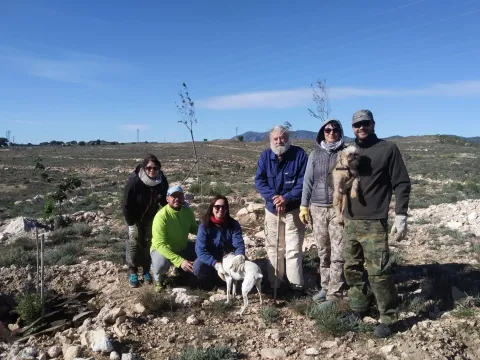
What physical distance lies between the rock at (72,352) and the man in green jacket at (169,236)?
1440mm

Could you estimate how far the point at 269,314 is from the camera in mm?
4223

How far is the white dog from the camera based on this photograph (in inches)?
171

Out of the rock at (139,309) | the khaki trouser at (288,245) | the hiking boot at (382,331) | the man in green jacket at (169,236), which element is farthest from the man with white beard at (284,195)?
the rock at (139,309)

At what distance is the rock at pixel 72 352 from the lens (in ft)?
11.8

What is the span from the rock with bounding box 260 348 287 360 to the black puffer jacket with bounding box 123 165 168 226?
8.28ft

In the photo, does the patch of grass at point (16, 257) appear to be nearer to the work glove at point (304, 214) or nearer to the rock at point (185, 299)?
the rock at point (185, 299)

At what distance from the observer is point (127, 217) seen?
17.0 ft

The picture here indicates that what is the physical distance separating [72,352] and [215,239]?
77.7 inches

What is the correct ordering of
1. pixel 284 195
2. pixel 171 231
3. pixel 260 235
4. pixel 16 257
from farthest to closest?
1. pixel 260 235
2. pixel 16 257
3. pixel 171 231
4. pixel 284 195

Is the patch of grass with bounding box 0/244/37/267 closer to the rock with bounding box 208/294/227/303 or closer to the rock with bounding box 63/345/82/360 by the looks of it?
the rock with bounding box 63/345/82/360

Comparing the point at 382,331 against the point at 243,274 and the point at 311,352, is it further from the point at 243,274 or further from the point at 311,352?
the point at 243,274

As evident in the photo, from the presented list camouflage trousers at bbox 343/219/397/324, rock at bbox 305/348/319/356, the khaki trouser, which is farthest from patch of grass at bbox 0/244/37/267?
camouflage trousers at bbox 343/219/397/324

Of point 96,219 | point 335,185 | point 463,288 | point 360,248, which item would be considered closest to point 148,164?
point 335,185

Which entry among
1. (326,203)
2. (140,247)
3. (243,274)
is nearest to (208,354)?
(243,274)
